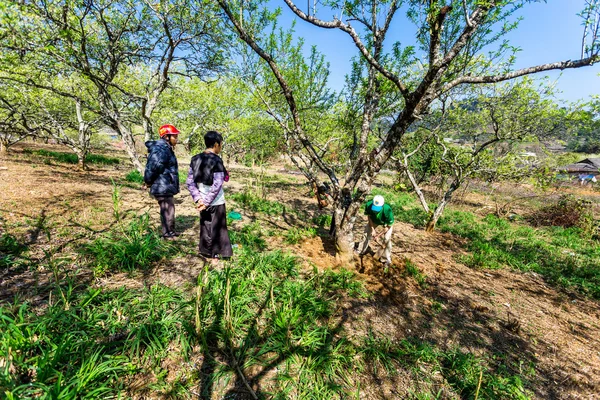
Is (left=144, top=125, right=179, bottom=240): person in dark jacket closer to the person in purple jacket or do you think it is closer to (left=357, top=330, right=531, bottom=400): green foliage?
the person in purple jacket

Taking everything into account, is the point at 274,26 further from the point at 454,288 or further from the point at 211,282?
the point at 454,288

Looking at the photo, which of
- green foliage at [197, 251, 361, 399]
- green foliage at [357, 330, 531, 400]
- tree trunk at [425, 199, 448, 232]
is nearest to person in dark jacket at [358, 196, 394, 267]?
green foliage at [197, 251, 361, 399]

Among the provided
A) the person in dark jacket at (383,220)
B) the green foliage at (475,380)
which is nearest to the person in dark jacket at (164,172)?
the person in dark jacket at (383,220)

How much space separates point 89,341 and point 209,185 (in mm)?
2038

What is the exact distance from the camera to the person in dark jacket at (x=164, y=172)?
12.8ft

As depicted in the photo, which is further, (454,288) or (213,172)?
(454,288)

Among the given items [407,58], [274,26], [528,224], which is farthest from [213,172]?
[528,224]

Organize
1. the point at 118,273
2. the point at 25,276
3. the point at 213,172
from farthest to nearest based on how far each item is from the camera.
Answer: the point at 213,172, the point at 118,273, the point at 25,276

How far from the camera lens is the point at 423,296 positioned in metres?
3.99

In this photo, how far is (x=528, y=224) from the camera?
1066cm

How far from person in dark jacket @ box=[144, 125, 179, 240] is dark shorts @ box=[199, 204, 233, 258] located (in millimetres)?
958

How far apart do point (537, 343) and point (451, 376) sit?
1.99m

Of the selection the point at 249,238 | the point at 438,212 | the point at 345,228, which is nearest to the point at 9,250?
the point at 249,238

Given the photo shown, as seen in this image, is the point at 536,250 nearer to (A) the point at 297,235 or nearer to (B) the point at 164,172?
(A) the point at 297,235
